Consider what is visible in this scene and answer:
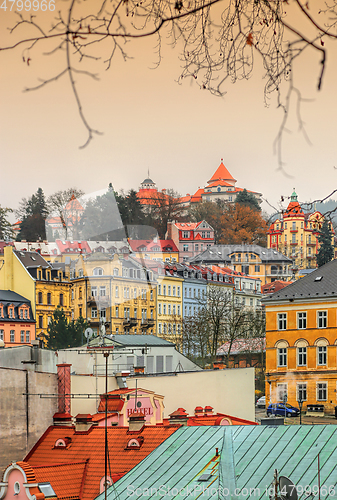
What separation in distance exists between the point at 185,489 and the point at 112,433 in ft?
21.1

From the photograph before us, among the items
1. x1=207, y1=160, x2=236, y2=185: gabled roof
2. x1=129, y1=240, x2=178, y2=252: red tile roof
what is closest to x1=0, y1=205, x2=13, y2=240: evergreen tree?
x1=129, y1=240, x2=178, y2=252: red tile roof

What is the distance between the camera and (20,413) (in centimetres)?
2281

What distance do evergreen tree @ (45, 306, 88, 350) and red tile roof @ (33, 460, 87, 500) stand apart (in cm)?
3132

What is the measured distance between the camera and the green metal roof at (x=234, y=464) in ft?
46.8

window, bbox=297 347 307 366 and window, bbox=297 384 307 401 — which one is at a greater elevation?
window, bbox=297 347 307 366

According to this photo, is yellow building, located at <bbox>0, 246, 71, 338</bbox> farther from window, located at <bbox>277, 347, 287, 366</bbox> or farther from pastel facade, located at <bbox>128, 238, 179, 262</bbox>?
window, located at <bbox>277, 347, 287, 366</bbox>

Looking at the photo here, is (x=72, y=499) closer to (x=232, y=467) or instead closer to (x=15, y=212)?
(x=232, y=467)

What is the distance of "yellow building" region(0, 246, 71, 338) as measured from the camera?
6047cm

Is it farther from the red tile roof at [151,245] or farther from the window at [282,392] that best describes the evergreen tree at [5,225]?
the window at [282,392]

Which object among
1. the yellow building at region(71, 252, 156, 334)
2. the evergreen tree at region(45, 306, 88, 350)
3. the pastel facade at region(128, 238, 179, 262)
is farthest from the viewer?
the pastel facade at region(128, 238, 179, 262)

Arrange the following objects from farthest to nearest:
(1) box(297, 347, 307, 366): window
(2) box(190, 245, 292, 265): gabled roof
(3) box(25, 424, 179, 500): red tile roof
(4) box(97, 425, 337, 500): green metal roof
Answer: (2) box(190, 245, 292, 265): gabled roof < (1) box(297, 347, 307, 366): window < (3) box(25, 424, 179, 500): red tile roof < (4) box(97, 425, 337, 500): green metal roof

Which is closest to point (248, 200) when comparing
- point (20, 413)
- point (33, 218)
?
point (33, 218)

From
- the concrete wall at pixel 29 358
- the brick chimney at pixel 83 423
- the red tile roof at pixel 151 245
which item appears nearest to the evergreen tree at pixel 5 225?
the red tile roof at pixel 151 245

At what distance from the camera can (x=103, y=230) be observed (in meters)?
56.2
